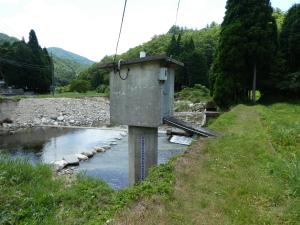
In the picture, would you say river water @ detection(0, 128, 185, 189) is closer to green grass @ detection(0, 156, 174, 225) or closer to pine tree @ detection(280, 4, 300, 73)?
green grass @ detection(0, 156, 174, 225)

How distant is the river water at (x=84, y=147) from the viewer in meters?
11.9

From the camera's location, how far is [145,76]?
7.79 meters

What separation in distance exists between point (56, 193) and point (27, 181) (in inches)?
42.6

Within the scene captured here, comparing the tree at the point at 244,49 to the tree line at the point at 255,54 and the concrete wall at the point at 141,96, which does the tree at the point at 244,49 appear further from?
the concrete wall at the point at 141,96

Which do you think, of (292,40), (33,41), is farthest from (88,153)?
(33,41)

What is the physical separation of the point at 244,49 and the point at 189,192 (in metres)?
17.9

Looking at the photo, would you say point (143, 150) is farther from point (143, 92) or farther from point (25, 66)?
point (25, 66)

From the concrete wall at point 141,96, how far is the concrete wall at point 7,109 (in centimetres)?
2078

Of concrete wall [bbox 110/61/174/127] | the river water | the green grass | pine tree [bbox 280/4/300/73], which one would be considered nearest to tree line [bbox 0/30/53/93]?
the river water

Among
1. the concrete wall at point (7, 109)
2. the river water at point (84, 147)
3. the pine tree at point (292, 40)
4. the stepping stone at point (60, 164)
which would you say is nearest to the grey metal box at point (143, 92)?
the river water at point (84, 147)

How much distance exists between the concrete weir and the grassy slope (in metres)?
1.55

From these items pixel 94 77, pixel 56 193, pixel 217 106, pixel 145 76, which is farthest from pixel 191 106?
pixel 94 77

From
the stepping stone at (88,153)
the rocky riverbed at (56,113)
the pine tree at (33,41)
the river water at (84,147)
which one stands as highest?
the pine tree at (33,41)

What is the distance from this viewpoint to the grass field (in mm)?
3631
